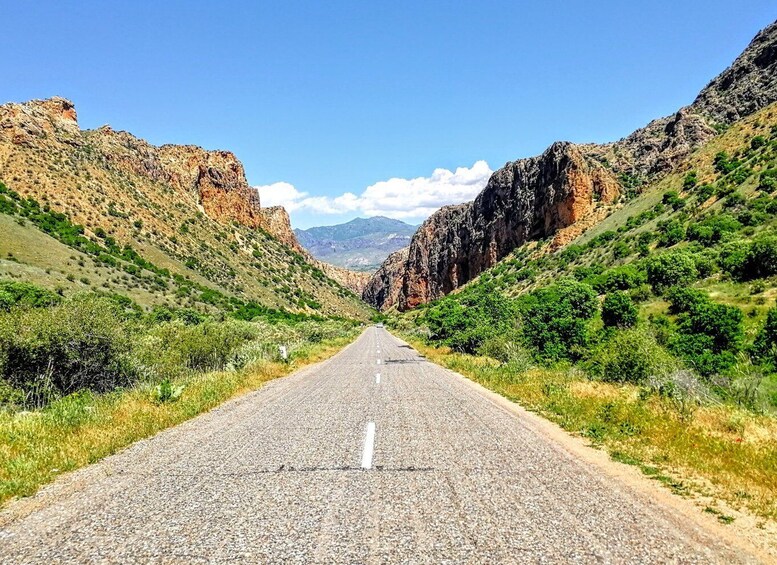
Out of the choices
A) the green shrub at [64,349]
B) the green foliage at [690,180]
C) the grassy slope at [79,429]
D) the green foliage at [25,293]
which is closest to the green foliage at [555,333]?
the grassy slope at [79,429]

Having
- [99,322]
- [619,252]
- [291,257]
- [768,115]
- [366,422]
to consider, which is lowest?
[366,422]

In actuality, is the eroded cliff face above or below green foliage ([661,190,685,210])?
above

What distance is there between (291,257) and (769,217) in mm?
120112

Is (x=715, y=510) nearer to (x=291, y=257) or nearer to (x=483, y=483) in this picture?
(x=483, y=483)

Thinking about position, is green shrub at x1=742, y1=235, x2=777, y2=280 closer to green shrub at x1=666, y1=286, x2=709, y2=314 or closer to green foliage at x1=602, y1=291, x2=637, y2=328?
green shrub at x1=666, y1=286, x2=709, y2=314

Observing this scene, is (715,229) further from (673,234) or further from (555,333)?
(555,333)

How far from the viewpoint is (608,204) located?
91.1 meters

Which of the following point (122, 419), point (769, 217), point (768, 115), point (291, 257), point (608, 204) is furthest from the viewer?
point (291, 257)

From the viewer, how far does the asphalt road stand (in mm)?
3826

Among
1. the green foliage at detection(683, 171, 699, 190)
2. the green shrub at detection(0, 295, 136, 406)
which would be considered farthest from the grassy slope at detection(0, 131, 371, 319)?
the green foliage at detection(683, 171, 699, 190)

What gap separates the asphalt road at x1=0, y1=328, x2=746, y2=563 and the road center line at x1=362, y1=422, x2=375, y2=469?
1.4 inches

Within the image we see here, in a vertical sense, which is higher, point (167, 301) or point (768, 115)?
point (768, 115)

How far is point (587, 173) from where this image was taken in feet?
312

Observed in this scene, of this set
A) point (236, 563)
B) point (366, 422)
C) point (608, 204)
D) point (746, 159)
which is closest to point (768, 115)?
point (746, 159)
